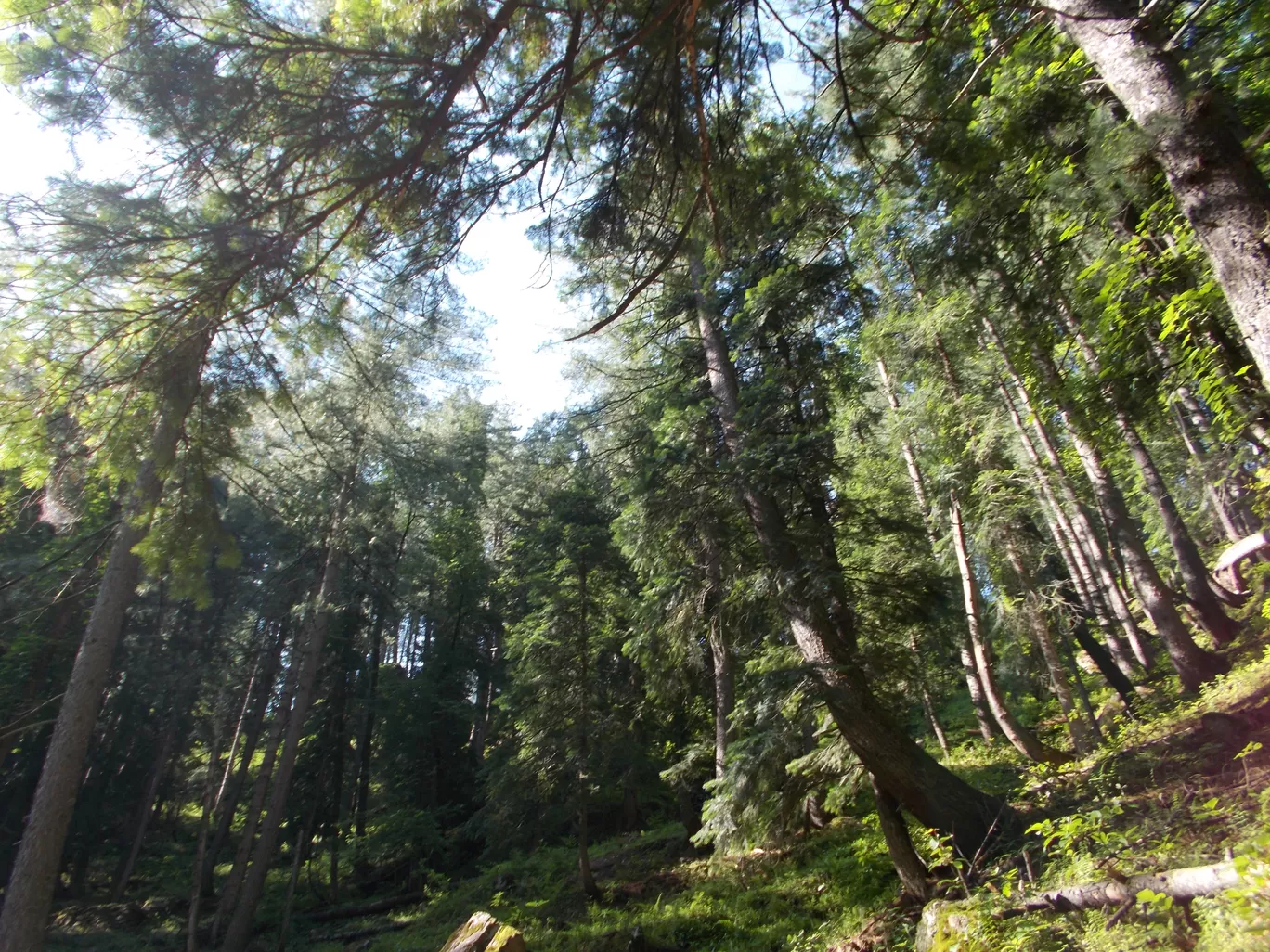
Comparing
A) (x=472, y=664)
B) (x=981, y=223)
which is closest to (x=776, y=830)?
(x=981, y=223)

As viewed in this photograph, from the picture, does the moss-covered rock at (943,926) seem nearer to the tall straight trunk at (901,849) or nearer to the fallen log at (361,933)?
the tall straight trunk at (901,849)

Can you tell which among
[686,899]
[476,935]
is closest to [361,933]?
[686,899]

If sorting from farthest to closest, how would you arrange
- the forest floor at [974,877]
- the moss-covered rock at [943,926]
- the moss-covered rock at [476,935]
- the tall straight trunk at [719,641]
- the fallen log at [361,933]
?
1. the fallen log at [361,933]
2. the tall straight trunk at [719,641]
3. the moss-covered rock at [476,935]
4. the moss-covered rock at [943,926]
5. the forest floor at [974,877]

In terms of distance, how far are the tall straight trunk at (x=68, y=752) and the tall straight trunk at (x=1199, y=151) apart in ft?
23.1

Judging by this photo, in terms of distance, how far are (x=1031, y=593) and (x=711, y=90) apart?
1001cm

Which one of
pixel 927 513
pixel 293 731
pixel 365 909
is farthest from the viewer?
pixel 365 909

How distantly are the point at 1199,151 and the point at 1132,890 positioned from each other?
13.3 ft

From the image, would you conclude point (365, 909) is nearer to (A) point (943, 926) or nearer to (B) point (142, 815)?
(B) point (142, 815)

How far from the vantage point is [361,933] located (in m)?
14.5

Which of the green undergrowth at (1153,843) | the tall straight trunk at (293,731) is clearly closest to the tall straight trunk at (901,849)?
the green undergrowth at (1153,843)

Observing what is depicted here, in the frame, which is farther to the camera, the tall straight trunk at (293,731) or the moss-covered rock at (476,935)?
the tall straight trunk at (293,731)

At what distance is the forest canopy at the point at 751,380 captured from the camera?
401cm

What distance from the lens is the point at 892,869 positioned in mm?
7555

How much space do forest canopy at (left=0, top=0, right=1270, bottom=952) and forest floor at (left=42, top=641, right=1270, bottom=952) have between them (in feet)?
0.19
